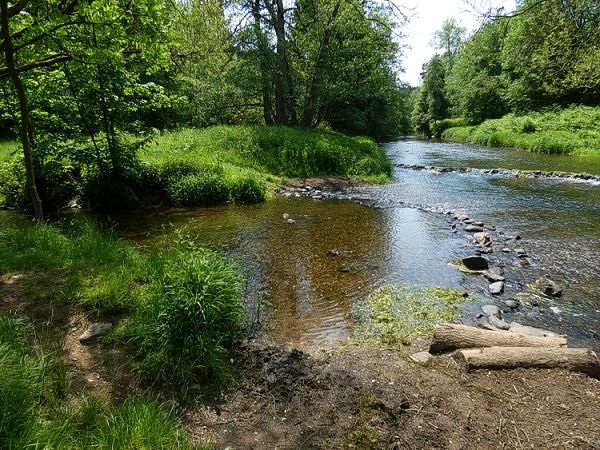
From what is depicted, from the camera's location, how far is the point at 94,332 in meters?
4.02

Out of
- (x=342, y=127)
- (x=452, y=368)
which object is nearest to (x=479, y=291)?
(x=452, y=368)

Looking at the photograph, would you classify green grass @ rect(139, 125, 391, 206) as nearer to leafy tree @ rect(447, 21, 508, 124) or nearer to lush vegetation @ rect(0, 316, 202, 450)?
lush vegetation @ rect(0, 316, 202, 450)

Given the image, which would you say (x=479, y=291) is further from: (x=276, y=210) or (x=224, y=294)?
(x=276, y=210)

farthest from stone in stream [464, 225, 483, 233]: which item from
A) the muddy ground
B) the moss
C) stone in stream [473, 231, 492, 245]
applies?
the muddy ground

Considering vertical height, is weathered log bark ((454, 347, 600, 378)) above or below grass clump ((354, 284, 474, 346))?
above

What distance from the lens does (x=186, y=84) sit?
21141 millimetres

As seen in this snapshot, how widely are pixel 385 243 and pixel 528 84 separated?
3577cm

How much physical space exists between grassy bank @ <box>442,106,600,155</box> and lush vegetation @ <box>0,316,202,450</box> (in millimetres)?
27703

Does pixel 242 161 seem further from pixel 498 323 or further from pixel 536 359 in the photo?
pixel 536 359

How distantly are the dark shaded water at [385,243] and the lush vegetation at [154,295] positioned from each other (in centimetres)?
100

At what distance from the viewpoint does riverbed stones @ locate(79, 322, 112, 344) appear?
155 inches

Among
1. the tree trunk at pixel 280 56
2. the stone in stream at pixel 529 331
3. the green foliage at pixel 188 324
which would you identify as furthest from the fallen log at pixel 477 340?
the tree trunk at pixel 280 56

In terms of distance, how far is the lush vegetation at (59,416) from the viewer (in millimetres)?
2432

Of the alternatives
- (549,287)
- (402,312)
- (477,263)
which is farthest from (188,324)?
(549,287)
